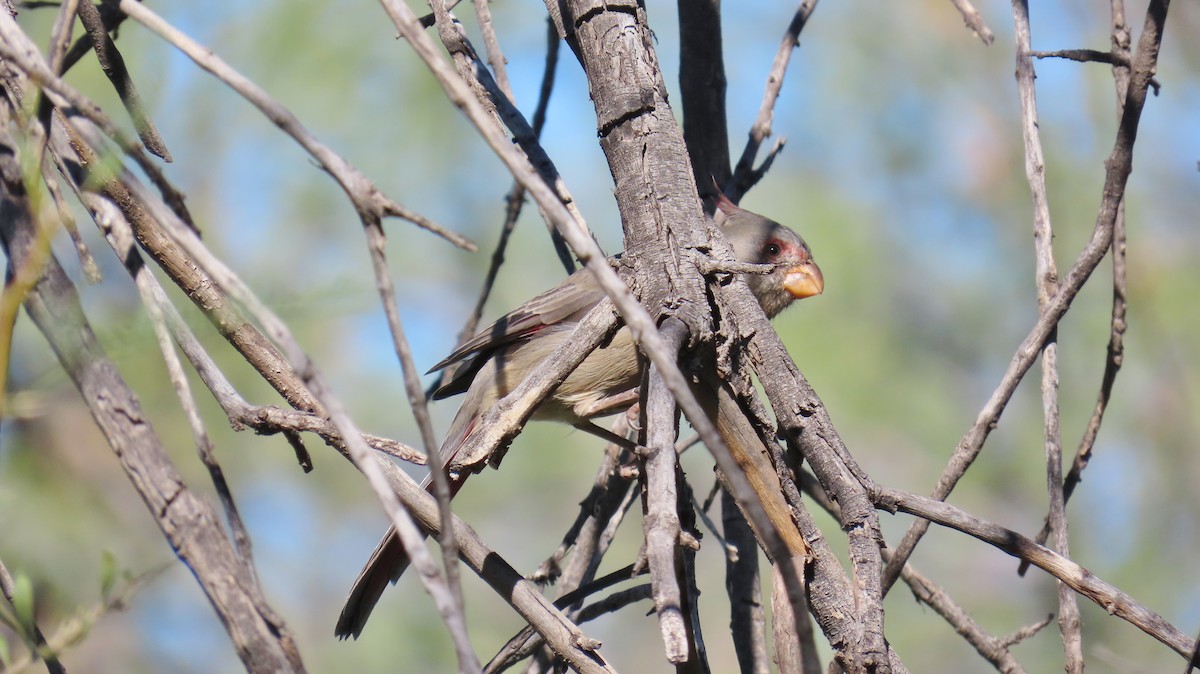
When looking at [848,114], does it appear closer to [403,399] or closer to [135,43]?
[403,399]

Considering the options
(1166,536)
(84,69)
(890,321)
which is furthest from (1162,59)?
(84,69)

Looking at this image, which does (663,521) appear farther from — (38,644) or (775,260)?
(775,260)

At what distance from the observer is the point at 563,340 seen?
390 cm

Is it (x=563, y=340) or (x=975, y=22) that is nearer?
(x=975, y=22)

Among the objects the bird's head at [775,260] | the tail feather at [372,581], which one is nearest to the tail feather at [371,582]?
the tail feather at [372,581]

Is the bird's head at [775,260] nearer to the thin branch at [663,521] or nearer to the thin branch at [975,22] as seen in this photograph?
the thin branch at [975,22]

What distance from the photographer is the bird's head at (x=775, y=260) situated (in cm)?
449

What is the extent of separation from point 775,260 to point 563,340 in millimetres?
1260

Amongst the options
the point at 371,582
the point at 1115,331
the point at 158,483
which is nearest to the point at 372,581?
the point at 371,582

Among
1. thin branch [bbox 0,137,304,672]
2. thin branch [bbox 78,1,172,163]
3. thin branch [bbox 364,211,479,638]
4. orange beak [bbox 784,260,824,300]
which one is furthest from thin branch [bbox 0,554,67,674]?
orange beak [bbox 784,260,824,300]

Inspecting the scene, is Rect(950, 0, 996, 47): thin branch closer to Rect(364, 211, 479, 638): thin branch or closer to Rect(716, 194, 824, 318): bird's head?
Rect(716, 194, 824, 318): bird's head

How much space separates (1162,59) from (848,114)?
2323mm

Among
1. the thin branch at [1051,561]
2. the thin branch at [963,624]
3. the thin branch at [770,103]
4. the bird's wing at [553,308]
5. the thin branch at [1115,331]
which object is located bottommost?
the thin branch at [1051,561]

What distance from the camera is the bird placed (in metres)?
3.84
